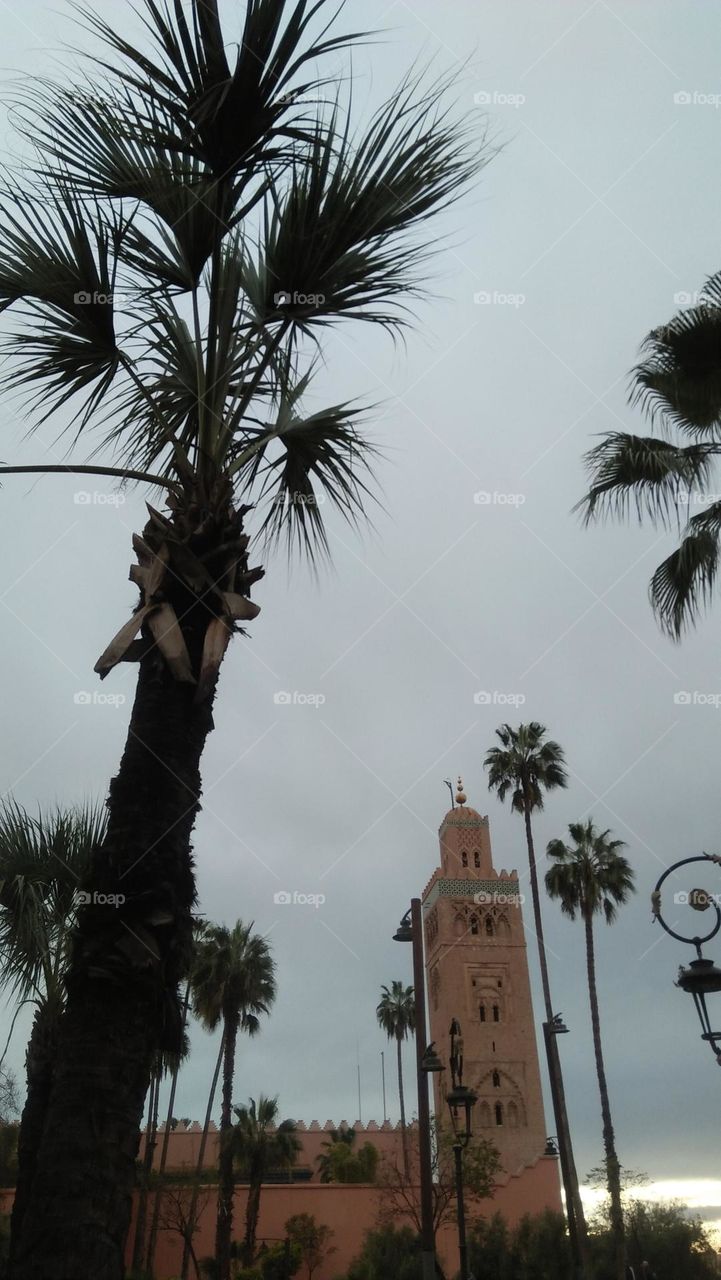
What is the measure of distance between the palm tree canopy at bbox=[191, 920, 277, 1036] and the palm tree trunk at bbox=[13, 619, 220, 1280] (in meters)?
29.7

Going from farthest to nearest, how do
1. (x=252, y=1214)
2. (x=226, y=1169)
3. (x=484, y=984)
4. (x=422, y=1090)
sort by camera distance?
(x=484, y=984), (x=252, y=1214), (x=226, y=1169), (x=422, y=1090)

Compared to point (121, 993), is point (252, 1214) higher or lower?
higher

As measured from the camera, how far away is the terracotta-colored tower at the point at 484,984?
5403cm

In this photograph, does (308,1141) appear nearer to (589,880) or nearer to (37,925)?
(589,880)

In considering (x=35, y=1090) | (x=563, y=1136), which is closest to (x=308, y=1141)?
(x=563, y=1136)

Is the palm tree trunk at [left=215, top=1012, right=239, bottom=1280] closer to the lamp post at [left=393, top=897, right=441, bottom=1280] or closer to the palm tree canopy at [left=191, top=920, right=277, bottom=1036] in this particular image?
the palm tree canopy at [left=191, top=920, right=277, bottom=1036]

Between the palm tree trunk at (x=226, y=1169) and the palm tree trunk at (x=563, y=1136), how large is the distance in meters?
9.38

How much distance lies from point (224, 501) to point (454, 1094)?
1353cm

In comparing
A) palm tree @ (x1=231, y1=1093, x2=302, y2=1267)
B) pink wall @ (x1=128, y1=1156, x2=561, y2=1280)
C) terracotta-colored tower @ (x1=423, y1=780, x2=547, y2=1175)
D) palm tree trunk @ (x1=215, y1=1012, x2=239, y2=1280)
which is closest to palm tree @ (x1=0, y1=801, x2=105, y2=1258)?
palm tree trunk @ (x1=215, y1=1012, x2=239, y2=1280)

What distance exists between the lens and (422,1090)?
51.0ft

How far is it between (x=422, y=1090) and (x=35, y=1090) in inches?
321

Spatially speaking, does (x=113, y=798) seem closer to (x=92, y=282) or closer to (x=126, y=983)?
(x=126, y=983)

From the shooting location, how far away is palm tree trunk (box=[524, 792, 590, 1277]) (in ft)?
82.1

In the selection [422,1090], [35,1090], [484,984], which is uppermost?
[484,984]
